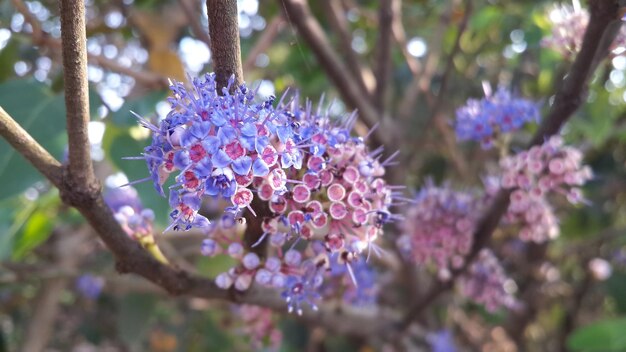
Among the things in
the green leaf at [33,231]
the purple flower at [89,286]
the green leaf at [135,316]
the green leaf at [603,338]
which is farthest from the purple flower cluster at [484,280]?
the purple flower at [89,286]

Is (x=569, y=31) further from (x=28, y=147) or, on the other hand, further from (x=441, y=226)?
(x=28, y=147)

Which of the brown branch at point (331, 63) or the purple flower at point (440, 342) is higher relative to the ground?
the brown branch at point (331, 63)

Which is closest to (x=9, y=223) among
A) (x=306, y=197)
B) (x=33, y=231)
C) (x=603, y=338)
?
(x=33, y=231)

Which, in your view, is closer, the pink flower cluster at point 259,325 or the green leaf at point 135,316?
the pink flower cluster at point 259,325

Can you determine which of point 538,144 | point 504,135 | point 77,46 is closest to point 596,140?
point 504,135

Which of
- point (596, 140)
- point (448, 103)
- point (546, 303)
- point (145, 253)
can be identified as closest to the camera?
point (145, 253)

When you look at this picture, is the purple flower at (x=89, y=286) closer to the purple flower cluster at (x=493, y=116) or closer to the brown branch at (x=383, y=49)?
the brown branch at (x=383, y=49)

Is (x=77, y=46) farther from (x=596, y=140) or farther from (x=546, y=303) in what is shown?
(x=546, y=303)
